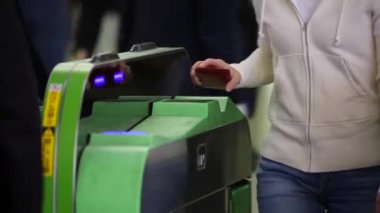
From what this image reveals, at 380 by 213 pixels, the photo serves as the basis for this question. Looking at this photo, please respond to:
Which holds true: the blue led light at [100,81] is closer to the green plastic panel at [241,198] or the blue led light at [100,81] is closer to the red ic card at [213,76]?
the red ic card at [213,76]

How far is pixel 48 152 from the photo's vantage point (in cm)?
99

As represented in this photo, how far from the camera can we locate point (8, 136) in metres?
0.80

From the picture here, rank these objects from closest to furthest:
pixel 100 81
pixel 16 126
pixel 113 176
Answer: pixel 16 126, pixel 113 176, pixel 100 81

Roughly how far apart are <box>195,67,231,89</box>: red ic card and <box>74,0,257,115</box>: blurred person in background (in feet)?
0.99

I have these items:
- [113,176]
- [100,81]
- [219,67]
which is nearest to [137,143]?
[113,176]

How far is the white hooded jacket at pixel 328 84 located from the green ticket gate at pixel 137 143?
10 centimetres

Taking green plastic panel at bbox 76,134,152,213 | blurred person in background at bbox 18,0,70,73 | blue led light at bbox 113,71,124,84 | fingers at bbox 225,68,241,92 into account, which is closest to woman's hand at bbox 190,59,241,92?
fingers at bbox 225,68,241,92

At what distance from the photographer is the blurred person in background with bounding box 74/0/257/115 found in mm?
1576

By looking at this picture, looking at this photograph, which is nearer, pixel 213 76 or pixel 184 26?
pixel 213 76

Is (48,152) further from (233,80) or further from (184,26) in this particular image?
(184,26)

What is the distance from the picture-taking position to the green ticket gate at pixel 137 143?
979mm

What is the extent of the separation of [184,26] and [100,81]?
49cm

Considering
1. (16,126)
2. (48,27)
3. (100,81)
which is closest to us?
(16,126)

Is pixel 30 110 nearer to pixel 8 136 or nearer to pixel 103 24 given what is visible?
pixel 8 136
